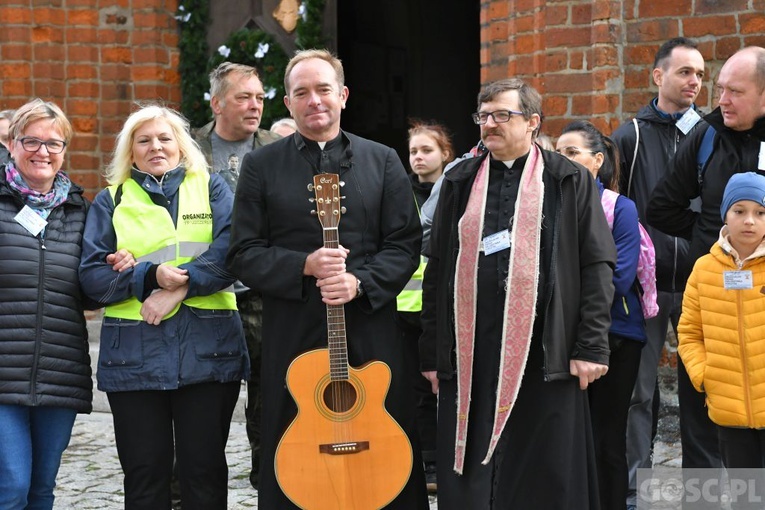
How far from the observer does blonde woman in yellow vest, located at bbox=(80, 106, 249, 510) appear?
4.58m

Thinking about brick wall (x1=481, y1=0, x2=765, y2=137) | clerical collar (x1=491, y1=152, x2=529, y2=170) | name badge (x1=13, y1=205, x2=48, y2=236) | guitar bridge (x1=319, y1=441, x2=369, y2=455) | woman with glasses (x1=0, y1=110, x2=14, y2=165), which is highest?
brick wall (x1=481, y1=0, x2=765, y2=137)

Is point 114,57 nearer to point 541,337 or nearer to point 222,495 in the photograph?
point 222,495

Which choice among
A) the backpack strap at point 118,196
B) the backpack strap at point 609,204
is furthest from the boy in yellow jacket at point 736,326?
the backpack strap at point 118,196

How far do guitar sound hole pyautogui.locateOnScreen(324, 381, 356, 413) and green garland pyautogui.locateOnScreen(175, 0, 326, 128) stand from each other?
4652 millimetres

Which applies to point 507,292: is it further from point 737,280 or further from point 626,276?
point 737,280

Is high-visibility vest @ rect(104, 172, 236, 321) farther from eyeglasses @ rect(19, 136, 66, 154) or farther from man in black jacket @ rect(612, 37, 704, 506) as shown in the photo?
man in black jacket @ rect(612, 37, 704, 506)

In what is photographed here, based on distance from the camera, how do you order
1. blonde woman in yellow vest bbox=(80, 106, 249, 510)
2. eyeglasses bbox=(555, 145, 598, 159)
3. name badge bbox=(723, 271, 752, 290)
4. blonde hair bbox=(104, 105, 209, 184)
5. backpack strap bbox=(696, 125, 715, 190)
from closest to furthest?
name badge bbox=(723, 271, 752, 290) → blonde woman in yellow vest bbox=(80, 106, 249, 510) → blonde hair bbox=(104, 105, 209, 184) → backpack strap bbox=(696, 125, 715, 190) → eyeglasses bbox=(555, 145, 598, 159)

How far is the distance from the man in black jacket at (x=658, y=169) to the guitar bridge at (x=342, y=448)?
1.86 m

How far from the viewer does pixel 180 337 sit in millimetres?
4633

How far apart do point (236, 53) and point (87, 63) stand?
1265 mm

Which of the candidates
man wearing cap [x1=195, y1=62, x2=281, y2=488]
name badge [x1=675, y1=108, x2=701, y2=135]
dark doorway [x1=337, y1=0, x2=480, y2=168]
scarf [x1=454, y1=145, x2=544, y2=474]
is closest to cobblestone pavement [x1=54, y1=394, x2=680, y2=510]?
man wearing cap [x1=195, y1=62, x2=281, y2=488]

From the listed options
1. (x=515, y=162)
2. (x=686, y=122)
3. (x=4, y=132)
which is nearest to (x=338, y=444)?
(x=515, y=162)

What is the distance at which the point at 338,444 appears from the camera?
14.3 feet

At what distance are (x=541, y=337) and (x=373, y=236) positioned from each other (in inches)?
32.4
